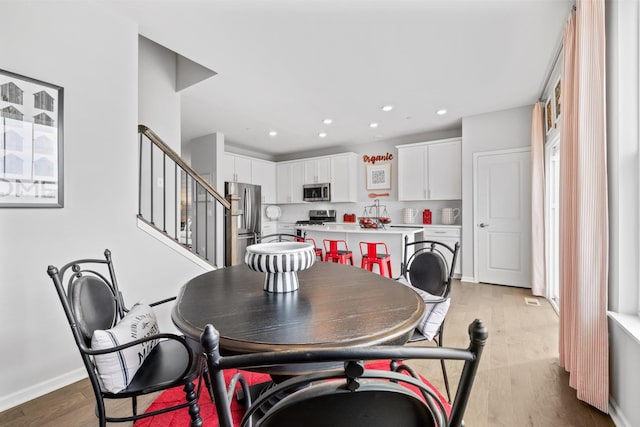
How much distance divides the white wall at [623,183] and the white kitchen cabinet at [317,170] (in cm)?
502

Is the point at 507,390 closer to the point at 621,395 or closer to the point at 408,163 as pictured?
the point at 621,395

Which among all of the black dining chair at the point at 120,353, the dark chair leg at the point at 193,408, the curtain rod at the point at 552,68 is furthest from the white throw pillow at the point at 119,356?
the curtain rod at the point at 552,68

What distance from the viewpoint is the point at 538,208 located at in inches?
146

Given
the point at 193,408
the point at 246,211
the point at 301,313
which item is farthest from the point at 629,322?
the point at 246,211

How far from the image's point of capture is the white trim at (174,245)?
7.50ft

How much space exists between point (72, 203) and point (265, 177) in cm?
492

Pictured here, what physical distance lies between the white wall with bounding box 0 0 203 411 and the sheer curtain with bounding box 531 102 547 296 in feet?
14.1

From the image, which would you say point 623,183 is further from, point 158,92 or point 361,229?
point 158,92

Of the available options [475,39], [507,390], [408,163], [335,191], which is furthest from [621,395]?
[335,191]

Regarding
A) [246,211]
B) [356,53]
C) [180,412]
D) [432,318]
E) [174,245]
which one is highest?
[356,53]

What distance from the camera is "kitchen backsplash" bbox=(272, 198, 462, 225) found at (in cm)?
536

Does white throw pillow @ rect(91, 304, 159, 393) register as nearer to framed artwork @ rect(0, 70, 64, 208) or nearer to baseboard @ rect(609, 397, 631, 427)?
framed artwork @ rect(0, 70, 64, 208)

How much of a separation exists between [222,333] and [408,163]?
513 centimetres

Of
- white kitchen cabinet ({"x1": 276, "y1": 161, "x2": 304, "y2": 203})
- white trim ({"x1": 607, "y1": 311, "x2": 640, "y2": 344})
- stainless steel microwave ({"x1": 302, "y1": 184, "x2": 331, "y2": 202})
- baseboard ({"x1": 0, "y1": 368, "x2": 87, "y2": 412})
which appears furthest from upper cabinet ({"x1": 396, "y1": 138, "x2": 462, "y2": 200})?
baseboard ({"x1": 0, "y1": 368, "x2": 87, "y2": 412})
